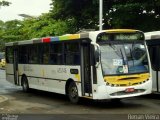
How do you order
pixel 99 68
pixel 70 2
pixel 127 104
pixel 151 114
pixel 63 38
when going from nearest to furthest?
pixel 151 114 → pixel 99 68 → pixel 127 104 → pixel 63 38 → pixel 70 2

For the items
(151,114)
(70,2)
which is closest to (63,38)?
(151,114)

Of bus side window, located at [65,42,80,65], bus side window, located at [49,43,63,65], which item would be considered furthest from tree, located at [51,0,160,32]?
bus side window, located at [65,42,80,65]

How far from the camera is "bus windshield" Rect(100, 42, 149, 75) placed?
54.0 ft

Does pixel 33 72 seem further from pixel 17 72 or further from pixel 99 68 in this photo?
pixel 99 68

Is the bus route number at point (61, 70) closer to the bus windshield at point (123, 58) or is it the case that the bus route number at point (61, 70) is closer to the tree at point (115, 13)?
the bus windshield at point (123, 58)

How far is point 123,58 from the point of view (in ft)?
54.8

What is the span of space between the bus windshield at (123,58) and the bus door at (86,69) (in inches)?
32.2

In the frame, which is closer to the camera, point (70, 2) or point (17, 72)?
point (17, 72)

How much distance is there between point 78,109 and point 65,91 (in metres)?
2.54

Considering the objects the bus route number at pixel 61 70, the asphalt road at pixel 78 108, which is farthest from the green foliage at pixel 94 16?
the bus route number at pixel 61 70

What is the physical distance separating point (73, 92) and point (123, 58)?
106 inches

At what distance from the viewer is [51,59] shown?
2055cm

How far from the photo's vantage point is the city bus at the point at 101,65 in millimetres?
16344

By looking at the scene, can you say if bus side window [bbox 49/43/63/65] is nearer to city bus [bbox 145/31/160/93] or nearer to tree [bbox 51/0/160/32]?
city bus [bbox 145/31/160/93]
